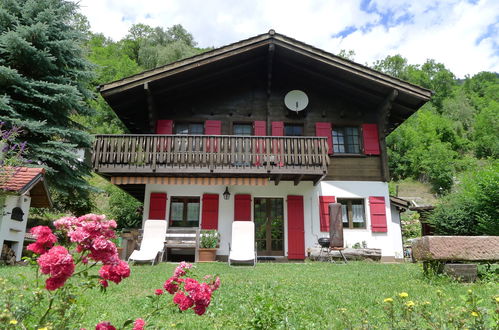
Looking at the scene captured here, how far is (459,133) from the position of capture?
1877 inches

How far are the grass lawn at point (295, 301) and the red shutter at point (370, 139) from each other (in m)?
6.77

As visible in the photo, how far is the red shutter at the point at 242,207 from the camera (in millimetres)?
11336

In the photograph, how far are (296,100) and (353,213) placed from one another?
425 cm

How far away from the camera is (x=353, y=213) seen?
11781mm

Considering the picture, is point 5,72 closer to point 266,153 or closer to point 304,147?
point 266,153

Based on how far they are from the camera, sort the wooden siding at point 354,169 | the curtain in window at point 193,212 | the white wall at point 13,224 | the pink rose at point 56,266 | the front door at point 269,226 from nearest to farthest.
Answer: the pink rose at point 56,266
the white wall at point 13,224
the front door at point 269,226
the curtain in window at point 193,212
the wooden siding at point 354,169

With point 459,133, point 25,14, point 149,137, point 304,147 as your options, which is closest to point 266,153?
point 304,147

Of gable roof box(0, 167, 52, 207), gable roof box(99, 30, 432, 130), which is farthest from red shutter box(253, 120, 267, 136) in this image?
gable roof box(0, 167, 52, 207)

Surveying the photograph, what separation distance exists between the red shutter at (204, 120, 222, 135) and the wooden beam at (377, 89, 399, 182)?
5488 mm

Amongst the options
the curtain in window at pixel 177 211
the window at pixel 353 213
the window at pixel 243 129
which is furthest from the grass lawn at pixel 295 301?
the window at pixel 243 129

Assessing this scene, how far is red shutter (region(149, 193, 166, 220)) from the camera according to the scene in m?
11.3

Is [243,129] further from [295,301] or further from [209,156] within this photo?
[295,301]

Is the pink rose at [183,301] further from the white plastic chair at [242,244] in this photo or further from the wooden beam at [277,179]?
the wooden beam at [277,179]

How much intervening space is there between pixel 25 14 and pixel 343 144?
10614mm
